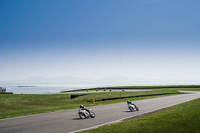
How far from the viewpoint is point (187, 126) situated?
10727 millimetres

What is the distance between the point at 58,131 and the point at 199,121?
773 cm

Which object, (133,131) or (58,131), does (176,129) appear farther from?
(58,131)

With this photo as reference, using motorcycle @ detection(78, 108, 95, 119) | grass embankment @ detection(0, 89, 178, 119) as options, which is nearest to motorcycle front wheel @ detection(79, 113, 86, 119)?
motorcycle @ detection(78, 108, 95, 119)

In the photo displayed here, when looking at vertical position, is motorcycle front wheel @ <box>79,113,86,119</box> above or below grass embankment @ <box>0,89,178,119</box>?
above

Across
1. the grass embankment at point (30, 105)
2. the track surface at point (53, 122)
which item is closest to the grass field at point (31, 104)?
the grass embankment at point (30, 105)

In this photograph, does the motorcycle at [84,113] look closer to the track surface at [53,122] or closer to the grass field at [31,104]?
the track surface at [53,122]

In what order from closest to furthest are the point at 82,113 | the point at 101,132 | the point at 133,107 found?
1. the point at 101,132
2. the point at 82,113
3. the point at 133,107

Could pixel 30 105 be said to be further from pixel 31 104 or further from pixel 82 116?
pixel 82 116

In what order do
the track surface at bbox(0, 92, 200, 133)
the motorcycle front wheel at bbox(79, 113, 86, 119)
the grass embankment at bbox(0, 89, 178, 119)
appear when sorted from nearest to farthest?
1. the track surface at bbox(0, 92, 200, 133)
2. the motorcycle front wheel at bbox(79, 113, 86, 119)
3. the grass embankment at bbox(0, 89, 178, 119)

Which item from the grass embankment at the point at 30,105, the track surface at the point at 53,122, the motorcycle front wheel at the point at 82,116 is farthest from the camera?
the grass embankment at the point at 30,105

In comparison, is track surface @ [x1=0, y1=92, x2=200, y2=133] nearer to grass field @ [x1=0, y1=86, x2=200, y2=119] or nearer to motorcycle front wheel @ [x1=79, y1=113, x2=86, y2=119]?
motorcycle front wheel @ [x1=79, y1=113, x2=86, y2=119]

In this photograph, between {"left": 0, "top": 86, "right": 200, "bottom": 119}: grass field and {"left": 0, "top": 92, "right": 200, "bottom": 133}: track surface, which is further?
{"left": 0, "top": 86, "right": 200, "bottom": 119}: grass field

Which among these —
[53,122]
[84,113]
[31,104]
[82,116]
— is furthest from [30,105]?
[53,122]

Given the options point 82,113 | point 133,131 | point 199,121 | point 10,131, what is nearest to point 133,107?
point 82,113
